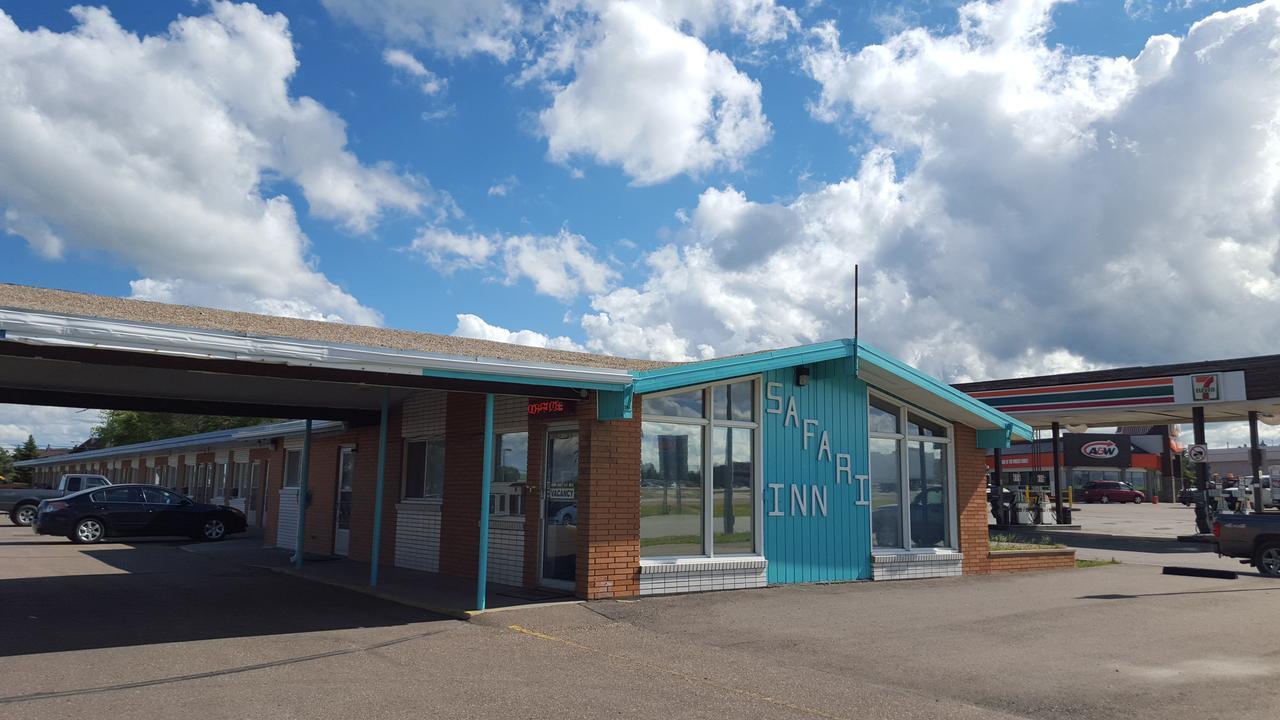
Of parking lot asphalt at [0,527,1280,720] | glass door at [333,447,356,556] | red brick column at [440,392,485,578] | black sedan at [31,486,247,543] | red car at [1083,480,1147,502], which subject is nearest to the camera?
parking lot asphalt at [0,527,1280,720]

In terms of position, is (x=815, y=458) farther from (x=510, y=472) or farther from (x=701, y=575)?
(x=510, y=472)

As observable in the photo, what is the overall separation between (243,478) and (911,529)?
23.4 m

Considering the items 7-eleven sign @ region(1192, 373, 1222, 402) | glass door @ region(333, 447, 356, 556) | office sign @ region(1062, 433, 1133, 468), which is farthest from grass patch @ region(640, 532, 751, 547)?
office sign @ region(1062, 433, 1133, 468)

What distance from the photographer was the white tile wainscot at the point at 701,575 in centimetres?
1145

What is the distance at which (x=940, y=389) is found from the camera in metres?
14.2

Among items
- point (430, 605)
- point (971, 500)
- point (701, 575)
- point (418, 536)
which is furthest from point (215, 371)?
point (971, 500)

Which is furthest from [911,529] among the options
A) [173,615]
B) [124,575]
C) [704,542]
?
[124,575]

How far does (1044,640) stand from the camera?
9.30 meters

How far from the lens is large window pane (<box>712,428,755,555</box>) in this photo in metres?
12.4

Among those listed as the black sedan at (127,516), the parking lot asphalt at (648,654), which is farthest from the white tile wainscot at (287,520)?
the parking lot asphalt at (648,654)

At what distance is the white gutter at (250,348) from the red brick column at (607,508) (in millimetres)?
993

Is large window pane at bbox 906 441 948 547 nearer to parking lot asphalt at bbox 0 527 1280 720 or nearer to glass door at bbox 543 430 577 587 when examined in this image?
parking lot asphalt at bbox 0 527 1280 720

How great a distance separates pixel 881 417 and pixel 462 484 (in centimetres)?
667

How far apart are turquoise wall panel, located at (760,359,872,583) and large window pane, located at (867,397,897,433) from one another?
260 mm
